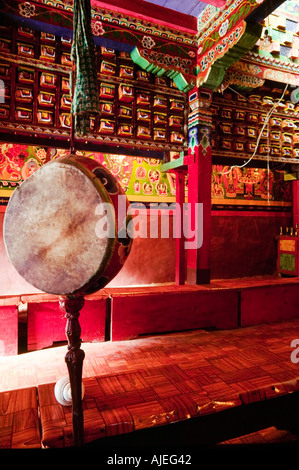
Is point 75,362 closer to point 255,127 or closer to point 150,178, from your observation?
point 150,178

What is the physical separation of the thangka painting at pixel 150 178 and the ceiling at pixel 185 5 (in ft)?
7.19

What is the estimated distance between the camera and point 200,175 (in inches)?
166

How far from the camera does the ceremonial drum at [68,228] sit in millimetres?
1363

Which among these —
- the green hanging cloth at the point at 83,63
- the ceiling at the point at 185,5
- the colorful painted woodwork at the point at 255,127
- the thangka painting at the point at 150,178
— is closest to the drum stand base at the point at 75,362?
the green hanging cloth at the point at 83,63

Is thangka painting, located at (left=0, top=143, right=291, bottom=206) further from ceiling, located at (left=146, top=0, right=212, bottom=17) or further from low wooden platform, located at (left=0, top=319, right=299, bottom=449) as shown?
low wooden platform, located at (left=0, top=319, right=299, bottom=449)

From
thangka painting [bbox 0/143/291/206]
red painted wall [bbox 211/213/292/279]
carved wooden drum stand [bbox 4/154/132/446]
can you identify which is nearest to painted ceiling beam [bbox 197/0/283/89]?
thangka painting [bbox 0/143/291/206]

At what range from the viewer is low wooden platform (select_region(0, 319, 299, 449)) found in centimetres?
152

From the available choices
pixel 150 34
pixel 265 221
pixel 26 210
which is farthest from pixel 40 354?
pixel 265 221

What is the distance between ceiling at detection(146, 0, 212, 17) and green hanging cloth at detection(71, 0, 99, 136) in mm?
3014

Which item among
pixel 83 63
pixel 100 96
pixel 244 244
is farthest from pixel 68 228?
pixel 244 244

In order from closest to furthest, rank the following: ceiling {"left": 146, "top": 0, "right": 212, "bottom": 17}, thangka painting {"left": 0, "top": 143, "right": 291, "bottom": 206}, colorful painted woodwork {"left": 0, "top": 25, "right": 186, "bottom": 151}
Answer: colorful painted woodwork {"left": 0, "top": 25, "right": 186, "bottom": 151}, ceiling {"left": 146, "top": 0, "right": 212, "bottom": 17}, thangka painting {"left": 0, "top": 143, "right": 291, "bottom": 206}

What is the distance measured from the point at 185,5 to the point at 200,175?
2270 millimetres

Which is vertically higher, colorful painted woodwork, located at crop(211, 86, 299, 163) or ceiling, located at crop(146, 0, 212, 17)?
ceiling, located at crop(146, 0, 212, 17)
